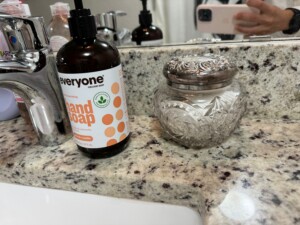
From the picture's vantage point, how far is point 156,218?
0.32 meters

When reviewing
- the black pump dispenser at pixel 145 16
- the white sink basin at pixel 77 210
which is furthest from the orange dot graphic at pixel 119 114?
the black pump dispenser at pixel 145 16

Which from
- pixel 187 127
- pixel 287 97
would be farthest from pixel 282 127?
pixel 187 127

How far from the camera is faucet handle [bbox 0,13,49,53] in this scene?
33 centimetres

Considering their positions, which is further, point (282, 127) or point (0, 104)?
point (0, 104)

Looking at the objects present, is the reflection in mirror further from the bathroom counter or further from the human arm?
the bathroom counter

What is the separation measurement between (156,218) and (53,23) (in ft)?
1.32

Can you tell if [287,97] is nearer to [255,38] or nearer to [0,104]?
[255,38]

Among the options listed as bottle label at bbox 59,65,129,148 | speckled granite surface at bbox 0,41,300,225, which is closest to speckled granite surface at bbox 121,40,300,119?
speckled granite surface at bbox 0,41,300,225

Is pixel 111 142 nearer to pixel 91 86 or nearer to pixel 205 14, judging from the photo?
pixel 91 86

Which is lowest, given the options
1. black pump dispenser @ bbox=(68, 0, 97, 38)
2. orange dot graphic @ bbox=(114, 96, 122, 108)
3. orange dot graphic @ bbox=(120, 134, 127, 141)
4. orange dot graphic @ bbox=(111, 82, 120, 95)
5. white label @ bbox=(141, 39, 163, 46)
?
orange dot graphic @ bbox=(120, 134, 127, 141)

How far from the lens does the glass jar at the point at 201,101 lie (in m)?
0.30

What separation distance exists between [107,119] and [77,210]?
139mm

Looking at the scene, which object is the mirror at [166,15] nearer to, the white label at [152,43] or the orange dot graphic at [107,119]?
the white label at [152,43]

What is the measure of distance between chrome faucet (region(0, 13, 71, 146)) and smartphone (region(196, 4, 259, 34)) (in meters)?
0.25
